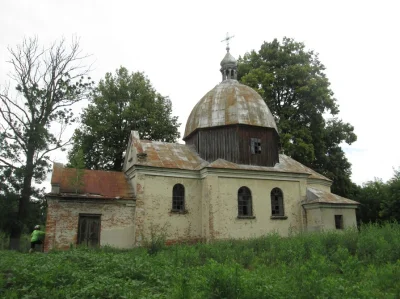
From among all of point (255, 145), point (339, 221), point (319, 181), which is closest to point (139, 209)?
point (255, 145)

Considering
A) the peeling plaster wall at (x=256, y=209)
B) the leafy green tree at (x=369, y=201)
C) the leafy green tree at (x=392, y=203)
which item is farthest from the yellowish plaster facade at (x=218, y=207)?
the leafy green tree at (x=369, y=201)

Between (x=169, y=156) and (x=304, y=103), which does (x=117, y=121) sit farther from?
(x=304, y=103)

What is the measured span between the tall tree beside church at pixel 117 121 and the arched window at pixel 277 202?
503 inches

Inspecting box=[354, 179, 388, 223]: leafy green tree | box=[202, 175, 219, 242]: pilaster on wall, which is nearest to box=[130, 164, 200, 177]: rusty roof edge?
box=[202, 175, 219, 242]: pilaster on wall

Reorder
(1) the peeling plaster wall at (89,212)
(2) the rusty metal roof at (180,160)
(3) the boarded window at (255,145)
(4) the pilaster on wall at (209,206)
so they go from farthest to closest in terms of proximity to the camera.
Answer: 1. (3) the boarded window at (255,145)
2. (2) the rusty metal roof at (180,160)
3. (4) the pilaster on wall at (209,206)
4. (1) the peeling plaster wall at (89,212)

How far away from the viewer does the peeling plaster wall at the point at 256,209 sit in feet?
61.3

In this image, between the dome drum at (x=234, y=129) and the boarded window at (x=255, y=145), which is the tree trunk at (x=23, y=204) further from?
the boarded window at (x=255, y=145)

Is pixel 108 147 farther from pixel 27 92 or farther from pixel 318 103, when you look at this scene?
pixel 318 103

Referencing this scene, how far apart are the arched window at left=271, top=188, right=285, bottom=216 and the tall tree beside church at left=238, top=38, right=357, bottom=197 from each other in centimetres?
781

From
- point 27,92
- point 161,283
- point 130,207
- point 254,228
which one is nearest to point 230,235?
point 254,228

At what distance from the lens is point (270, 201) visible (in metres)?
20.2

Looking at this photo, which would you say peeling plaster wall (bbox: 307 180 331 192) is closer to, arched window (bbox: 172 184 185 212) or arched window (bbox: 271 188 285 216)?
A: arched window (bbox: 271 188 285 216)

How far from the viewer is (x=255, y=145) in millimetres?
21172

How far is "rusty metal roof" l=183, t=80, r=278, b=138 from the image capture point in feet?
69.3
